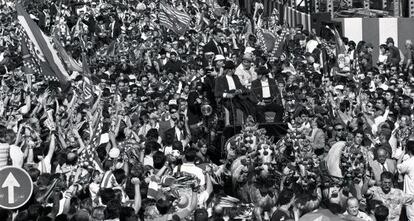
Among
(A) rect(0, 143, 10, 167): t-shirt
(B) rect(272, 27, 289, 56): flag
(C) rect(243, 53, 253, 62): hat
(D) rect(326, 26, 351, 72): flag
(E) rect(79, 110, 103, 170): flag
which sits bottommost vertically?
(D) rect(326, 26, 351, 72): flag

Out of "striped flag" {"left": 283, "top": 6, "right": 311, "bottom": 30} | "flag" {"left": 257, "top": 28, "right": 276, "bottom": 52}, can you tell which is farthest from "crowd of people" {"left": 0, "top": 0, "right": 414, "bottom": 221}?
"striped flag" {"left": 283, "top": 6, "right": 311, "bottom": 30}

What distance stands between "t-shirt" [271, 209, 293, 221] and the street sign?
2637 millimetres

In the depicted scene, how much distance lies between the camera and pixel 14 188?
635 inches

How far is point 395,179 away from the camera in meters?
18.5

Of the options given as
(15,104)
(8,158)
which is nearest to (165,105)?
(15,104)

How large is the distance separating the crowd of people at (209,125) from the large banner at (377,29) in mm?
670

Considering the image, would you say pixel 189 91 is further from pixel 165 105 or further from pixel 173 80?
pixel 173 80

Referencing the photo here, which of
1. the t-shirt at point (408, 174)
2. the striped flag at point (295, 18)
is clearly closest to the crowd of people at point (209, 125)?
the t-shirt at point (408, 174)

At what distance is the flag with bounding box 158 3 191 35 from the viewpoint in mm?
30730

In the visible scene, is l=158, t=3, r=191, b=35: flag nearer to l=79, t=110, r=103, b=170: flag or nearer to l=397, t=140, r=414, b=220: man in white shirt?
l=79, t=110, r=103, b=170: flag

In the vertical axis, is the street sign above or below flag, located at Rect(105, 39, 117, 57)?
above

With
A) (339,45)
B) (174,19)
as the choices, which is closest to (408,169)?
(339,45)

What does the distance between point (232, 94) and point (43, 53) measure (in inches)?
161

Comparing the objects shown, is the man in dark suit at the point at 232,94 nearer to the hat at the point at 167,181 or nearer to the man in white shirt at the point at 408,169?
the man in white shirt at the point at 408,169
